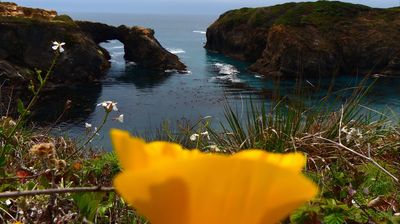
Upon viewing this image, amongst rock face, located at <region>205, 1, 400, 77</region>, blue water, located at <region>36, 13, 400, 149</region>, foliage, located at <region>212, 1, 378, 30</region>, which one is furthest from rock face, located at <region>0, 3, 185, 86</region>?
foliage, located at <region>212, 1, 378, 30</region>

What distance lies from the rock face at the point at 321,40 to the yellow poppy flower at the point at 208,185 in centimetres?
2755

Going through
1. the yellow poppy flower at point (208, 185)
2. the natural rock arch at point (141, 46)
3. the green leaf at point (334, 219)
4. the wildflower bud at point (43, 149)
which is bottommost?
the natural rock arch at point (141, 46)

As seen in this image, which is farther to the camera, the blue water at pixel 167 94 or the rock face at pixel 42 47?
the rock face at pixel 42 47

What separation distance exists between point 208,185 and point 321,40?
33.9 m

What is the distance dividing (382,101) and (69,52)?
1564 cm

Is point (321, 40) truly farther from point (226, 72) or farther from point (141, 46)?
point (141, 46)

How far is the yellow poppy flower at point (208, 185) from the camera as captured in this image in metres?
0.28

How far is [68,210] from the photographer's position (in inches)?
72.7

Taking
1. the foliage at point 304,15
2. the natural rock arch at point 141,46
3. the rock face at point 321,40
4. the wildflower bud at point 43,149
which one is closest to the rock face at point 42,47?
the natural rock arch at point 141,46

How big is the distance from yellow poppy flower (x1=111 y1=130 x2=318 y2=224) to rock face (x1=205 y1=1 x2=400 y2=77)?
90.4 feet

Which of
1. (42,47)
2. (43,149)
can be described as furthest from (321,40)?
(43,149)

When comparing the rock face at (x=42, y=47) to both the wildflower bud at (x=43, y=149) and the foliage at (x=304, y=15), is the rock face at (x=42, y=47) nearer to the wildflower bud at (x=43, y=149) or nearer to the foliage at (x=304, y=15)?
the foliage at (x=304, y=15)

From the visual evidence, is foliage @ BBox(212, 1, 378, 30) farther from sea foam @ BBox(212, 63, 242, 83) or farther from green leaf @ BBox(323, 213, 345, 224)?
green leaf @ BBox(323, 213, 345, 224)

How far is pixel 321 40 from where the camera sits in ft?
108
